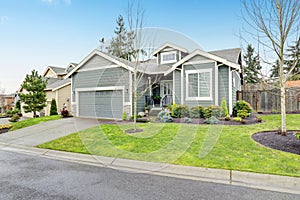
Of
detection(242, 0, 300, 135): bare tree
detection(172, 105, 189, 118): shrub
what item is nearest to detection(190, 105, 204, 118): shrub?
detection(172, 105, 189, 118): shrub

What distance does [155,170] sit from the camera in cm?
434

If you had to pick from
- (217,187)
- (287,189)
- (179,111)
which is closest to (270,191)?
(287,189)

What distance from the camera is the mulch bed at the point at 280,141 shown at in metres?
5.13

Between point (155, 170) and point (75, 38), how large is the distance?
46.2 ft

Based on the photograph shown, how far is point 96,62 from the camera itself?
14.5m

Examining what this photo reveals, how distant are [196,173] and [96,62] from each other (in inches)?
491

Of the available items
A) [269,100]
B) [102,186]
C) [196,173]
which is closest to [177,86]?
[269,100]

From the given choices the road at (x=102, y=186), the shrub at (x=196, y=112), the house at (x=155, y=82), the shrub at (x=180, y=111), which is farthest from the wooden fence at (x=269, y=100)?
the road at (x=102, y=186)

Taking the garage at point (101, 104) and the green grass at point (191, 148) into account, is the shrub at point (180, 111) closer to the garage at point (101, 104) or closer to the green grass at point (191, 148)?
the green grass at point (191, 148)

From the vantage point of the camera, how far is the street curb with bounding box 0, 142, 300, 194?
3422mm

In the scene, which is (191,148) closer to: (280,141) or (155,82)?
(280,141)

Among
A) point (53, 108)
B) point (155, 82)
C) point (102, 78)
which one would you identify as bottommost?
point (53, 108)

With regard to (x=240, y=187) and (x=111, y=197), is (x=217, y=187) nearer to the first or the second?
(x=240, y=187)

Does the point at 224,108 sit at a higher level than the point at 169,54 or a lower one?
lower
